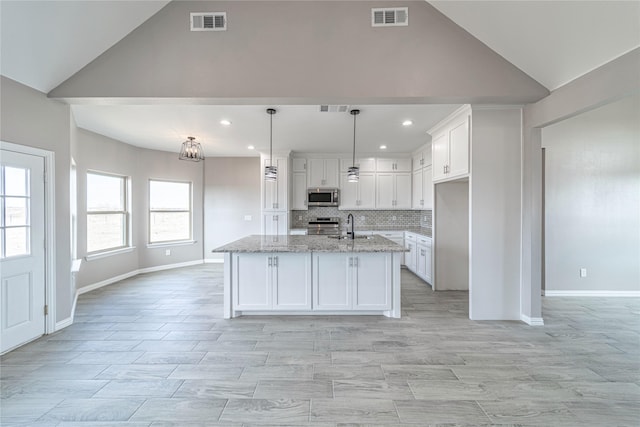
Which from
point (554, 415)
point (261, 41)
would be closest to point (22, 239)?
point (261, 41)

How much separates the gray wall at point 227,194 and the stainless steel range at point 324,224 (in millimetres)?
1605

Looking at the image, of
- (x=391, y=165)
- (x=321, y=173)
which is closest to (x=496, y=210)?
(x=391, y=165)

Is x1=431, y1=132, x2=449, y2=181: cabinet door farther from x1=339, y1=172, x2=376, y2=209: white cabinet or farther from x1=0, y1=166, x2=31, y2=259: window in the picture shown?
x1=0, y1=166, x2=31, y2=259: window

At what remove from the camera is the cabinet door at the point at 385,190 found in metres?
6.56

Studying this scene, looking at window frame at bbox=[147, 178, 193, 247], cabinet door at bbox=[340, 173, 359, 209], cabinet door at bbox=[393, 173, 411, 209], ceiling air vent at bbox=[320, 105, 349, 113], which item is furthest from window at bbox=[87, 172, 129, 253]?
cabinet door at bbox=[393, 173, 411, 209]

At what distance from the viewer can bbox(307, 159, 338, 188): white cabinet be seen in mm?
6512

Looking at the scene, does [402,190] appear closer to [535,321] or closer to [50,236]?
[535,321]

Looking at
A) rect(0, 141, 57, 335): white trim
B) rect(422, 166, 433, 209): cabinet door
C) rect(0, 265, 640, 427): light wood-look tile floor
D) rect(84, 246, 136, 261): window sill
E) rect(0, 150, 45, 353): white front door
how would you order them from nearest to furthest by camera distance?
rect(0, 265, 640, 427): light wood-look tile floor, rect(0, 150, 45, 353): white front door, rect(0, 141, 57, 335): white trim, rect(84, 246, 136, 261): window sill, rect(422, 166, 433, 209): cabinet door

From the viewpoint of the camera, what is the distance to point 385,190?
21.6ft

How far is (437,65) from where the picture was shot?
2.95m

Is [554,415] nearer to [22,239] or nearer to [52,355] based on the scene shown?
[52,355]

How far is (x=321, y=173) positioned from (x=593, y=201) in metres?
4.84

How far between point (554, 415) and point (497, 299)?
1.70 m

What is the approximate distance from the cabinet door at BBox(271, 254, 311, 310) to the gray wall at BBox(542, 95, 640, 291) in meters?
3.89
